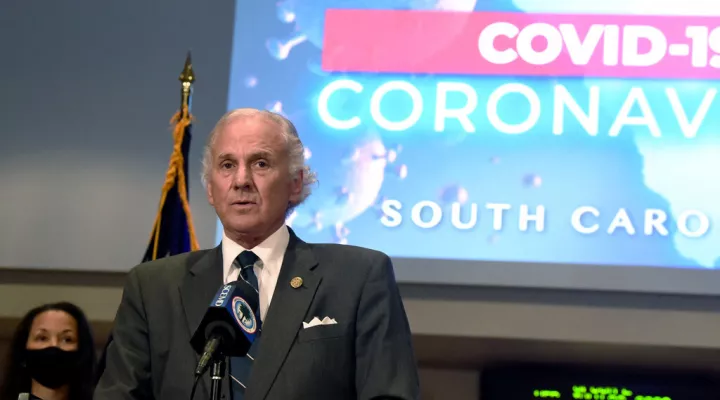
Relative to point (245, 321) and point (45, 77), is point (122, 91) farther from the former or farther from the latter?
point (245, 321)

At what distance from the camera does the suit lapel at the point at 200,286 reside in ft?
5.79

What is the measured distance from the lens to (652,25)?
167 inches

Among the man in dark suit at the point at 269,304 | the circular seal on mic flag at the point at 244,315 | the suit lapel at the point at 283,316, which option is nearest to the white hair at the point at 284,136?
the man in dark suit at the point at 269,304

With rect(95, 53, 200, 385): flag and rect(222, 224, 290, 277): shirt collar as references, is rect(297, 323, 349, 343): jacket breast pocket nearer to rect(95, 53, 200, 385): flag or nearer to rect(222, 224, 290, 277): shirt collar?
rect(222, 224, 290, 277): shirt collar

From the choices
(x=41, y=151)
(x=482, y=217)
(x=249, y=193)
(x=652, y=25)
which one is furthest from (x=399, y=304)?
(x=41, y=151)

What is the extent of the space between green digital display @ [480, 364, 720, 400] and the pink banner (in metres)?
1.60

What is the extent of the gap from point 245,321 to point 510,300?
114 inches

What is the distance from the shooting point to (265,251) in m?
1.84

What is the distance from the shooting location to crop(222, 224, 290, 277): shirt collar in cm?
184

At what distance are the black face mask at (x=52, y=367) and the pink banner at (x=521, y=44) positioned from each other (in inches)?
68.1

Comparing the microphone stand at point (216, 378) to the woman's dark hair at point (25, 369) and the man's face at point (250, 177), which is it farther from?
the woman's dark hair at point (25, 369)

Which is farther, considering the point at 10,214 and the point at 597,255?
the point at 10,214

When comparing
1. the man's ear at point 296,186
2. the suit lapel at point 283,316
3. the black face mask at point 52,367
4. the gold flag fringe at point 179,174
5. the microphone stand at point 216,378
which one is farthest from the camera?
the gold flag fringe at point 179,174

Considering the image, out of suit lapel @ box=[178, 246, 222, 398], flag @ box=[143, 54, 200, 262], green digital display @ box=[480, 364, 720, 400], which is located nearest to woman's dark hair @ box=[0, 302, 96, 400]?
flag @ box=[143, 54, 200, 262]
